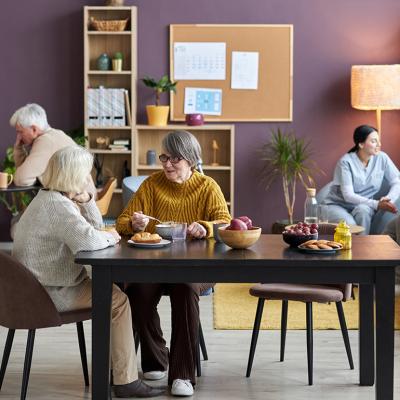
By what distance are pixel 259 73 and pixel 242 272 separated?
436 cm

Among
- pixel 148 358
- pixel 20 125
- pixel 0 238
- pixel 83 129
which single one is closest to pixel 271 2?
pixel 83 129

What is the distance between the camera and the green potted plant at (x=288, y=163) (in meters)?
7.21

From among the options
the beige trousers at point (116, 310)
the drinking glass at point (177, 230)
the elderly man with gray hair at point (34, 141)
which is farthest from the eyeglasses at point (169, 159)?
the elderly man with gray hair at point (34, 141)

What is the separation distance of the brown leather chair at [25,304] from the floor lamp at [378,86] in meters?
4.03

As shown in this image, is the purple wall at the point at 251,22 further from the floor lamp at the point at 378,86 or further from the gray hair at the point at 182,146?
the gray hair at the point at 182,146

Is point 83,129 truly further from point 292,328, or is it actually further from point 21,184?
point 292,328

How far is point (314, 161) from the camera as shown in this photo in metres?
7.50

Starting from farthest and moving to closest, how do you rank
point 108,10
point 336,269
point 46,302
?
point 108,10 → point 46,302 → point 336,269

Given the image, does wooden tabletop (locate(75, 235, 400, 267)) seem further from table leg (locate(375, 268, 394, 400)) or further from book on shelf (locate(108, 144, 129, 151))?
book on shelf (locate(108, 144, 129, 151))

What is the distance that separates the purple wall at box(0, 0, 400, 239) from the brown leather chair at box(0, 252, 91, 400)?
4.09 metres

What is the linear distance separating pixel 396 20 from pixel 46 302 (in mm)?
4806

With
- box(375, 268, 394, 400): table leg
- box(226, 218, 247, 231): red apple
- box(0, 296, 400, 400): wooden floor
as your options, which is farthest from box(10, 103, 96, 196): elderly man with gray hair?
box(375, 268, 394, 400): table leg

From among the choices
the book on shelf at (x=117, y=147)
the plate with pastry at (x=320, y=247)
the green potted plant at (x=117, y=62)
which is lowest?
the plate with pastry at (x=320, y=247)

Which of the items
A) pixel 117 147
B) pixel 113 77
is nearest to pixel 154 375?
pixel 117 147
